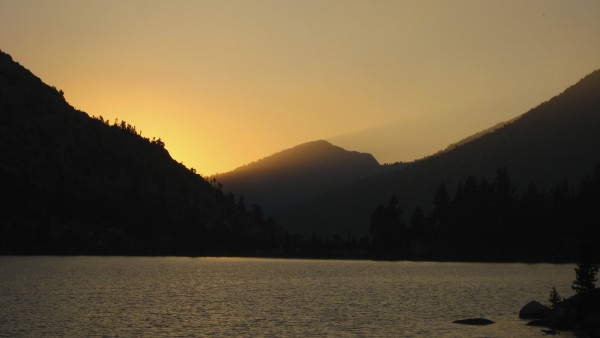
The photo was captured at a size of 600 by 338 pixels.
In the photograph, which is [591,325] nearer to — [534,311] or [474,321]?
[534,311]

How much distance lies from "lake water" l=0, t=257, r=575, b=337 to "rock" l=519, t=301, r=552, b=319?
1987mm

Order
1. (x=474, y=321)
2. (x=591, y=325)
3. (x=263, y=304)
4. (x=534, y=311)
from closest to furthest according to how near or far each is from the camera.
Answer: (x=591, y=325) → (x=474, y=321) → (x=534, y=311) → (x=263, y=304)

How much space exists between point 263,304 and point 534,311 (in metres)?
36.0

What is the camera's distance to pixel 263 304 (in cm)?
9206

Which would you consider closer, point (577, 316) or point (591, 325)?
point (591, 325)

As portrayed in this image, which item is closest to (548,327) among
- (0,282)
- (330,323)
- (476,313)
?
(476,313)

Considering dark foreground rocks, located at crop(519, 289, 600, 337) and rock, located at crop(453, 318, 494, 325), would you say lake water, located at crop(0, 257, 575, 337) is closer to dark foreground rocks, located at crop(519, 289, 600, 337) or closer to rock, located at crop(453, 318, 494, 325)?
rock, located at crop(453, 318, 494, 325)

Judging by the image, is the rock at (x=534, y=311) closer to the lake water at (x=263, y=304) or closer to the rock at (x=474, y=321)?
the lake water at (x=263, y=304)

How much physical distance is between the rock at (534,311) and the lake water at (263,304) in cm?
199

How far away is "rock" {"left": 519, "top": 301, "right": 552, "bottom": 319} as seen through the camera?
73.7 meters

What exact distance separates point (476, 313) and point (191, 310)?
35501 millimetres

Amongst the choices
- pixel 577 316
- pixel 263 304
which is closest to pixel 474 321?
pixel 577 316

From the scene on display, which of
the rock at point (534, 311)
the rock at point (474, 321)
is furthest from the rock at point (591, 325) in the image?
the rock at point (474, 321)

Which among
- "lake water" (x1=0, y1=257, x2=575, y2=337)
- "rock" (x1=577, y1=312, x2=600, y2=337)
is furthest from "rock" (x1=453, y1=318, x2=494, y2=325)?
"rock" (x1=577, y1=312, x2=600, y2=337)
